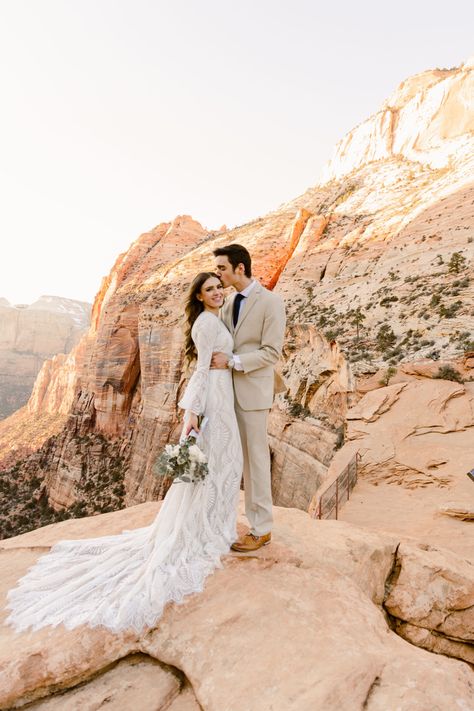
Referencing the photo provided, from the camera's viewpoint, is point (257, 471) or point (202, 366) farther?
point (257, 471)

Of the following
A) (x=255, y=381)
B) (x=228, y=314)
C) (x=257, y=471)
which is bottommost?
(x=257, y=471)

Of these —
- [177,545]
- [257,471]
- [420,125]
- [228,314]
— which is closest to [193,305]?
[228,314]

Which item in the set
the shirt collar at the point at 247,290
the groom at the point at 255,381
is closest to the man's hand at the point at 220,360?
the groom at the point at 255,381

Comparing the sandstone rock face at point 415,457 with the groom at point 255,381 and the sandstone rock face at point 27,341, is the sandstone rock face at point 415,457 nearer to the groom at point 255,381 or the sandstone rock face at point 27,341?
the groom at point 255,381

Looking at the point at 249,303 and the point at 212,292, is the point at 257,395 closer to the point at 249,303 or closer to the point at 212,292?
the point at 249,303

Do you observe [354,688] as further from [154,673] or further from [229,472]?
[229,472]

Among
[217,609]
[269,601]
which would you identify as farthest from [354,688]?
[217,609]

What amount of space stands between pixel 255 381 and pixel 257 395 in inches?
5.0

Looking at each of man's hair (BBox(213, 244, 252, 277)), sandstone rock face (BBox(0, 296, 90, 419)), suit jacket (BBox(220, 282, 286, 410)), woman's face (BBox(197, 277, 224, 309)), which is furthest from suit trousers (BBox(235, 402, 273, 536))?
sandstone rock face (BBox(0, 296, 90, 419))

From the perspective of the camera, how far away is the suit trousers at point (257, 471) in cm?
348

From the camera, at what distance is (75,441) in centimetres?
4359

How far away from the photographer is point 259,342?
3574 mm

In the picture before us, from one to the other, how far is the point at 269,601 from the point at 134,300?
145 ft

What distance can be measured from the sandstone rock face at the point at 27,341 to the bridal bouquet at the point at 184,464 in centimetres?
13626
